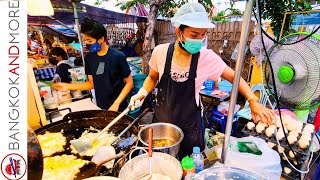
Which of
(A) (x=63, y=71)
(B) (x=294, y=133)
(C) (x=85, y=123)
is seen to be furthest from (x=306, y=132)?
(A) (x=63, y=71)

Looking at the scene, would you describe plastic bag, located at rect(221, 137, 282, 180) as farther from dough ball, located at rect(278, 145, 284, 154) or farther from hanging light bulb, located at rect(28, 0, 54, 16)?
hanging light bulb, located at rect(28, 0, 54, 16)

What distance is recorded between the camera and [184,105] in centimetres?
204

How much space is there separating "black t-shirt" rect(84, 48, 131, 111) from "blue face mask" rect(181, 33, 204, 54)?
1.35 meters

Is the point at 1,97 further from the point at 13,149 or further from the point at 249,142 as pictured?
the point at 249,142

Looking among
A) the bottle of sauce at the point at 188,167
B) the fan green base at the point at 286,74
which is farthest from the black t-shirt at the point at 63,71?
the fan green base at the point at 286,74

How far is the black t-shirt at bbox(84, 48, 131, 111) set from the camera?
281cm

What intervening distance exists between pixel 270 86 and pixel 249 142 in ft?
1.87

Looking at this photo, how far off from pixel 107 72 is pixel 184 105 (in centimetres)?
140

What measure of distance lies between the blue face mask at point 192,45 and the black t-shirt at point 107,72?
1348 mm

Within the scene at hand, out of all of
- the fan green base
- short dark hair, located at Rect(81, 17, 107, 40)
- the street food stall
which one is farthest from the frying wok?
the fan green base

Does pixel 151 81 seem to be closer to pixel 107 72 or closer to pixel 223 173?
pixel 107 72

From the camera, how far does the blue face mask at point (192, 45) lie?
68.3 inches

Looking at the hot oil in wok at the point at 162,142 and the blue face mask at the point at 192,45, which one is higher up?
the blue face mask at the point at 192,45

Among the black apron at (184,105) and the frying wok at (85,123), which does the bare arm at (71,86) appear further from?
the black apron at (184,105)
